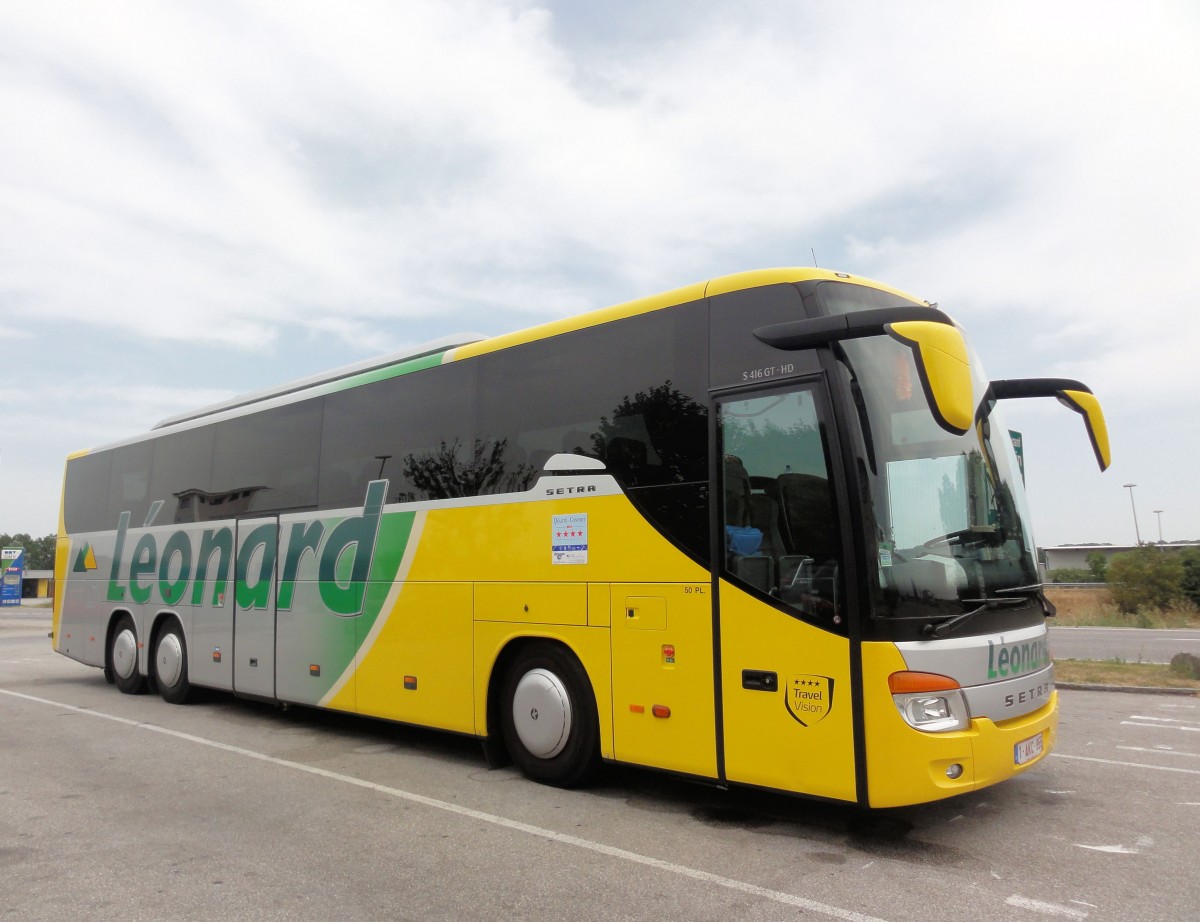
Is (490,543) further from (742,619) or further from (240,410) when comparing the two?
(240,410)

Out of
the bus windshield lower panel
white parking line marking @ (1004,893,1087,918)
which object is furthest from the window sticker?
white parking line marking @ (1004,893,1087,918)

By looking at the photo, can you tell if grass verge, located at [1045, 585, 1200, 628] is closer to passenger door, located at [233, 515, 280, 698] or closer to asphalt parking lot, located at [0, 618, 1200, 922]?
asphalt parking lot, located at [0, 618, 1200, 922]

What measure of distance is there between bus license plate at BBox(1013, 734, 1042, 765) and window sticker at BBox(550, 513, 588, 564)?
3.05 metres

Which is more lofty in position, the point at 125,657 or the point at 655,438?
→ the point at 655,438

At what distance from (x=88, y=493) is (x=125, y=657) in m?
2.81

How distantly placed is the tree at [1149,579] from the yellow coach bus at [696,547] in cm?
2641

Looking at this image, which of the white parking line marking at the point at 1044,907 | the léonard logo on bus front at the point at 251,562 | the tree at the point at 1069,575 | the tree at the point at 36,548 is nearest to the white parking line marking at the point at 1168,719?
the white parking line marking at the point at 1044,907

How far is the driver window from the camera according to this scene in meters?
5.18

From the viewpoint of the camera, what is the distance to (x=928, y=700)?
493cm

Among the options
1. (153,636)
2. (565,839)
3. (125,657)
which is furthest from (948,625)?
(125,657)

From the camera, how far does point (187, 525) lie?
447 inches

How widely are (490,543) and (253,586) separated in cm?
421

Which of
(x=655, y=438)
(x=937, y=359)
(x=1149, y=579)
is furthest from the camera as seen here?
(x=1149, y=579)

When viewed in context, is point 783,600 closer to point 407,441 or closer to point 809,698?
point 809,698
